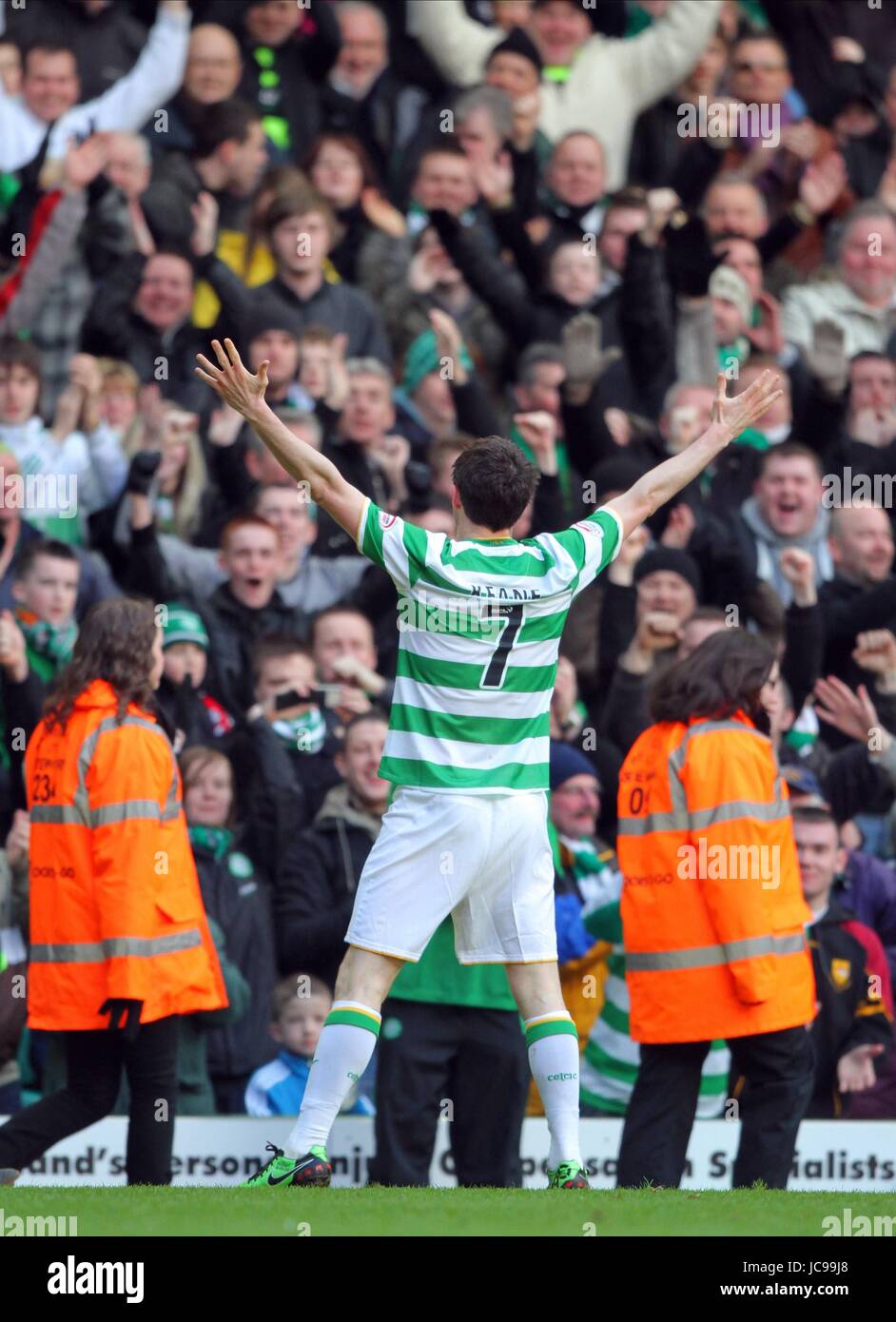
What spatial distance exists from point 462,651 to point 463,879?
0.68m

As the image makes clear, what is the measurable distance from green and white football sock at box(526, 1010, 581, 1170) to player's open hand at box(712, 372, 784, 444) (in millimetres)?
1978

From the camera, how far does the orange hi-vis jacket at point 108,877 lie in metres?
8.33

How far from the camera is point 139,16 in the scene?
14359mm

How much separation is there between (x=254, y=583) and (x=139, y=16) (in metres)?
4.70

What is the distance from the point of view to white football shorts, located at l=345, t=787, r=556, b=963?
715 cm

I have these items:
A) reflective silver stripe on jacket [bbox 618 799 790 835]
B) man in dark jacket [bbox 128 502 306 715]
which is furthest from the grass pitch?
man in dark jacket [bbox 128 502 306 715]

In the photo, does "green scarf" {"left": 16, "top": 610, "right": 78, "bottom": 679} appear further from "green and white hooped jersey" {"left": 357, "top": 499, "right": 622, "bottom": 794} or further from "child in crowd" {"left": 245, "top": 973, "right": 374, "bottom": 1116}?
"green and white hooped jersey" {"left": 357, "top": 499, "right": 622, "bottom": 794}

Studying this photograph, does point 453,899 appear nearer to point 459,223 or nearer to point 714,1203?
point 714,1203

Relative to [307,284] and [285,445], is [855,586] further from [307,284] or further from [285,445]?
[285,445]

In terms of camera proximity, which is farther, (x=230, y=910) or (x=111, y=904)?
(x=230, y=910)

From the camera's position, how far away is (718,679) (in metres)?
8.86

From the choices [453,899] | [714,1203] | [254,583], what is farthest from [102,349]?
[714,1203]
